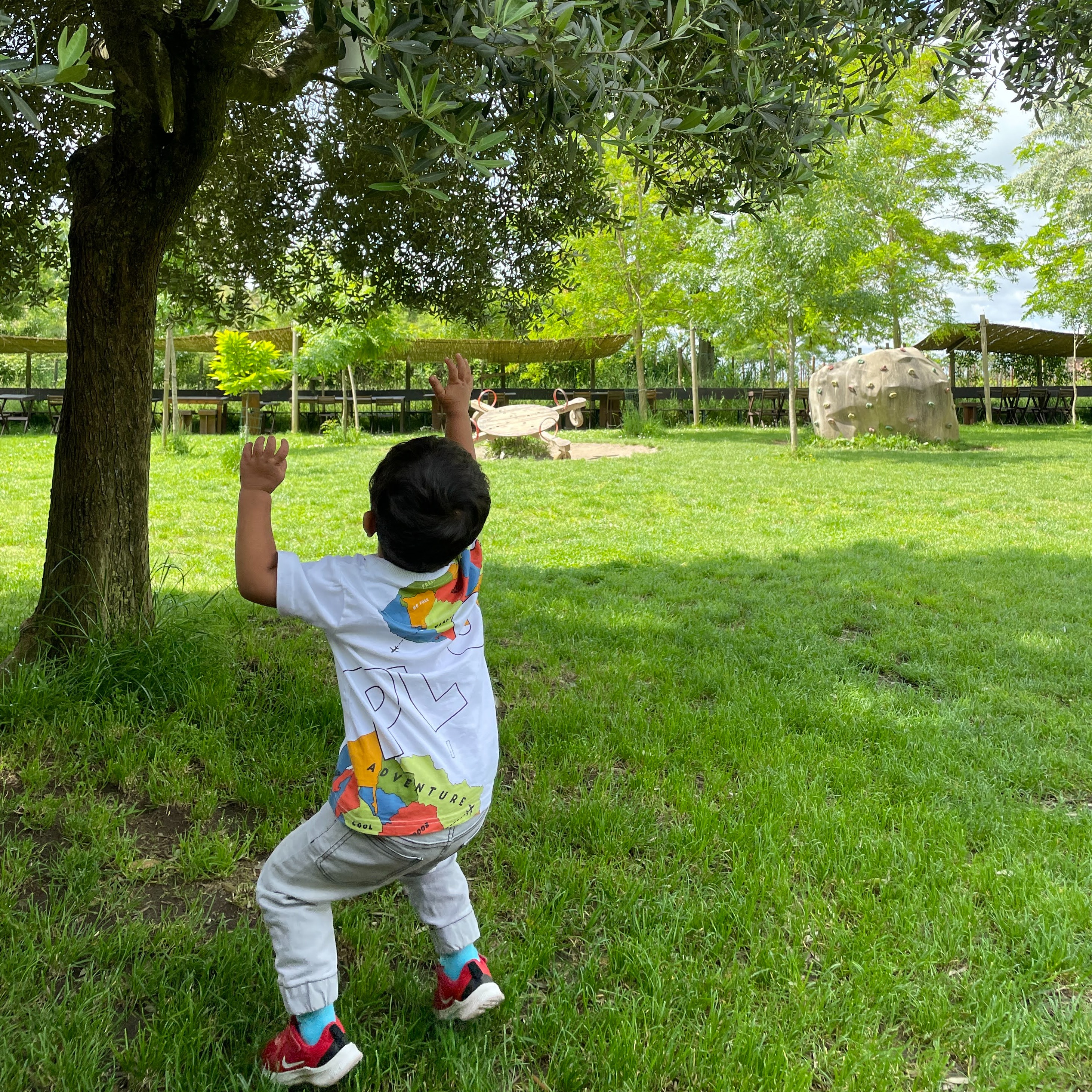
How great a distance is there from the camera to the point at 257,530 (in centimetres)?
181

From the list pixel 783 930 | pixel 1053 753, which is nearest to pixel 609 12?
pixel 783 930

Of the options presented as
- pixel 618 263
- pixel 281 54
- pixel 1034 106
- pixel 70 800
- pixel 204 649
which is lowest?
pixel 70 800

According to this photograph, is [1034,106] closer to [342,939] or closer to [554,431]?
[342,939]

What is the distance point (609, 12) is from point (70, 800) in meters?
3.02

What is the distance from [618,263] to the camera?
810 inches

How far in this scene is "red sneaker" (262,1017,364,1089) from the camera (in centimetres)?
176

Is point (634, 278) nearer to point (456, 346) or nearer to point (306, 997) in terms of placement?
point (456, 346)

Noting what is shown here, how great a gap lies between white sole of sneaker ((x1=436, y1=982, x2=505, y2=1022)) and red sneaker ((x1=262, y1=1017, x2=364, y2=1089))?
0.27 m

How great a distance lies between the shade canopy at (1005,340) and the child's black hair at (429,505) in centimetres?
2439

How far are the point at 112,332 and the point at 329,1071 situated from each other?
2921 mm

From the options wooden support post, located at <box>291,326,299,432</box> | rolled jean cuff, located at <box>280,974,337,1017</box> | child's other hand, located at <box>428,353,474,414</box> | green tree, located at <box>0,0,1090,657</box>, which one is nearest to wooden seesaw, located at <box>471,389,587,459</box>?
wooden support post, located at <box>291,326,299,432</box>

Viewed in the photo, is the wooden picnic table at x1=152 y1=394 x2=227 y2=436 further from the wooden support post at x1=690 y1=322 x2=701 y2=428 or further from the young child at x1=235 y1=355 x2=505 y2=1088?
the young child at x1=235 y1=355 x2=505 y2=1088

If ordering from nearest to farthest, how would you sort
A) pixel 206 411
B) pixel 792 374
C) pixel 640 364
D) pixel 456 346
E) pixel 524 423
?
pixel 792 374, pixel 524 423, pixel 640 364, pixel 456 346, pixel 206 411

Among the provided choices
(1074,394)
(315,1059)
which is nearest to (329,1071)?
(315,1059)
